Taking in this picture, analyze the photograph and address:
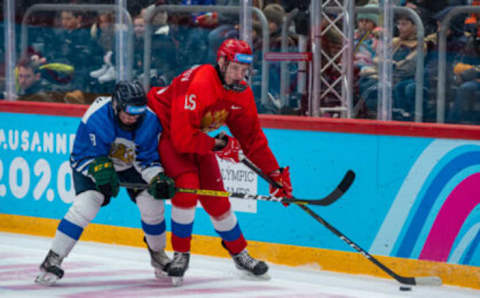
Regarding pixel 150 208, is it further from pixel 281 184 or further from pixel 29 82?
pixel 29 82

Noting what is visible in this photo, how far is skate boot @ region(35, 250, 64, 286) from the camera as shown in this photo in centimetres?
565

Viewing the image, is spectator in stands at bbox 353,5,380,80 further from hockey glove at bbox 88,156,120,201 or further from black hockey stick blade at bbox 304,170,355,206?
hockey glove at bbox 88,156,120,201

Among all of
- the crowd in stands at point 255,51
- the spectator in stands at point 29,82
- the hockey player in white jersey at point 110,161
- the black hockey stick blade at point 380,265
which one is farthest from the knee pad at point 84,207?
the spectator in stands at point 29,82

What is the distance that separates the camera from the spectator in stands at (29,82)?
25.6 feet

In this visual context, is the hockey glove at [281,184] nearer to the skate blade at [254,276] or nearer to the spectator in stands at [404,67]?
the skate blade at [254,276]

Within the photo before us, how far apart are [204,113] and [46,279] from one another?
125 cm

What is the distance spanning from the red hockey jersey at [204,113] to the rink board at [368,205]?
0.60m

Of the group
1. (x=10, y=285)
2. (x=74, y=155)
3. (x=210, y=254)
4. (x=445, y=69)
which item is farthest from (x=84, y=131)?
(x=445, y=69)

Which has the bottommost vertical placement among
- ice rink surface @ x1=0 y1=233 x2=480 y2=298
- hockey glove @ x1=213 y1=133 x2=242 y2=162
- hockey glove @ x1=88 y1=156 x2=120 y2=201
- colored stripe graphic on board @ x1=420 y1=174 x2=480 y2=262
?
ice rink surface @ x1=0 y1=233 x2=480 y2=298

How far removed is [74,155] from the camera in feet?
18.7

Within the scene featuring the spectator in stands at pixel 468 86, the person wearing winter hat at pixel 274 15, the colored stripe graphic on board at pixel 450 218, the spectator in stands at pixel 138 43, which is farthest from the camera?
the spectator in stands at pixel 138 43

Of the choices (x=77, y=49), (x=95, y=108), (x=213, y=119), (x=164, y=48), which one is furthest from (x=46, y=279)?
(x=77, y=49)

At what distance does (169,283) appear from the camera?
19.3ft

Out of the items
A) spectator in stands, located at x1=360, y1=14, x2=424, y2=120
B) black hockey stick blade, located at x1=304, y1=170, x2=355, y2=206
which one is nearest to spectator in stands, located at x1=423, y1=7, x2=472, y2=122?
spectator in stands, located at x1=360, y1=14, x2=424, y2=120
